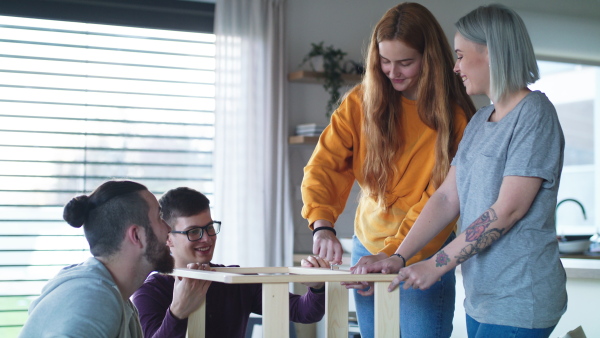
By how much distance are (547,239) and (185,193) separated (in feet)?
3.41

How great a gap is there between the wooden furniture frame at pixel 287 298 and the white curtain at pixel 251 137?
2226 millimetres

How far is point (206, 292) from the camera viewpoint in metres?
1.73

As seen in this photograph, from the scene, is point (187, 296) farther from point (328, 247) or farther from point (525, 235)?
point (525, 235)

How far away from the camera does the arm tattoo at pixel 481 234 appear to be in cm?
140

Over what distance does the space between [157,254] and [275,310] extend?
0.34 meters

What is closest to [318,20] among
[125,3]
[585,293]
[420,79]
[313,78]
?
[313,78]

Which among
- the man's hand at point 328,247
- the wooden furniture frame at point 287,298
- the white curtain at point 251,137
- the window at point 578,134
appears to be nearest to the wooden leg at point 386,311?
the wooden furniture frame at point 287,298

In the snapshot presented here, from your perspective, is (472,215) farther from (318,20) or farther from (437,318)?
(318,20)

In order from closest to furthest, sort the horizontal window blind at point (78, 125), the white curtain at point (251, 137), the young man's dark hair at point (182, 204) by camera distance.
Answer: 1. the young man's dark hair at point (182, 204)
2. the horizontal window blind at point (78, 125)
3. the white curtain at point (251, 137)

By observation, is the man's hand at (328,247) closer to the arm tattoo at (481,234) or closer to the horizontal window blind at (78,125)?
the arm tattoo at (481,234)

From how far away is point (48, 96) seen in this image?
149 inches

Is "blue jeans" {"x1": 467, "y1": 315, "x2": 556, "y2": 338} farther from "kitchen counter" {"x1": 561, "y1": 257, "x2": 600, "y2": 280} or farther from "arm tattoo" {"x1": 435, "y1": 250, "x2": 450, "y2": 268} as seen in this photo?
"kitchen counter" {"x1": 561, "y1": 257, "x2": 600, "y2": 280}

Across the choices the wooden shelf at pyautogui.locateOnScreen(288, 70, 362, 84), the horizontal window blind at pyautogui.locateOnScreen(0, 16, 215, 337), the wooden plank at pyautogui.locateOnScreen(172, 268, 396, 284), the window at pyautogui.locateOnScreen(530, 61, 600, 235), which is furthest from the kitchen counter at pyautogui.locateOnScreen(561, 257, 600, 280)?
the window at pyautogui.locateOnScreen(530, 61, 600, 235)

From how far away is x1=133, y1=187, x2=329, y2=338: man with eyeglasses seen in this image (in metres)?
1.79
